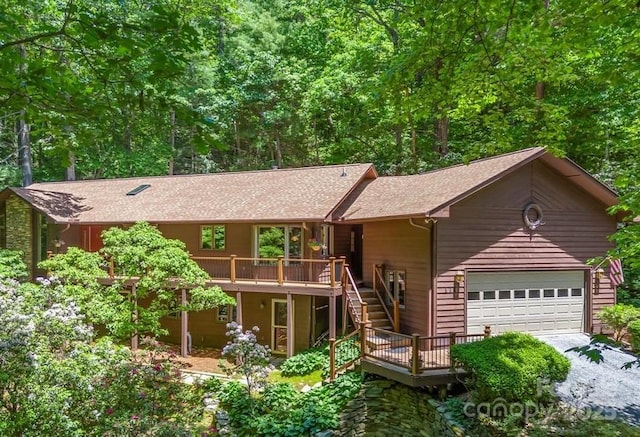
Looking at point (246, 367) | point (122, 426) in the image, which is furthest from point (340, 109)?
point (122, 426)

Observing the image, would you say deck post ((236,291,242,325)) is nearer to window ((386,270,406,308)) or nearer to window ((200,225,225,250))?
window ((200,225,225,250))

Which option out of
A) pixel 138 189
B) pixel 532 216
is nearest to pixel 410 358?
pixel 532 216

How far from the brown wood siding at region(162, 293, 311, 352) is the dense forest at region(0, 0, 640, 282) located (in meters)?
6.88

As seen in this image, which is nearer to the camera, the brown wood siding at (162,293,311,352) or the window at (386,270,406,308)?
the window at (386,270,406,308)

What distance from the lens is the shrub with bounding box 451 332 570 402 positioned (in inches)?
363

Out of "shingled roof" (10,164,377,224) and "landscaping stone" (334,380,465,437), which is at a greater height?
"shingled roof" (10,164,377,224)

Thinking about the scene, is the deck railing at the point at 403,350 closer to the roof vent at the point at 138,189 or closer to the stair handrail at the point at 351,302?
the stair handrail at the point at 351,302

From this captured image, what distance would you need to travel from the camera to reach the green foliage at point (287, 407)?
10.8m

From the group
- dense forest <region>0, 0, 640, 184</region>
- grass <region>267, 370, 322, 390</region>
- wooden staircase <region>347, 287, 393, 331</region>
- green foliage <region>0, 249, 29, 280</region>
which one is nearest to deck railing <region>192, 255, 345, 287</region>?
wooden staircase <region>347, 287, 393, 331</region>

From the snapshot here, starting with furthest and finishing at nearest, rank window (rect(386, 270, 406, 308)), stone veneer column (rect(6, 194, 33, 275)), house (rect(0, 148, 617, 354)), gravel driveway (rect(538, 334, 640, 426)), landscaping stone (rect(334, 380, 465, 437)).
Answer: stone veneer column (rect(6, 194, 33, 275))
window (rect(386, 270, 406, 308))
house (rect(0, 148, 617, 354))
landscaping stone (rect(334, 380, 465, 437))
gravel driveway (rect(538, 334, 640, 426))

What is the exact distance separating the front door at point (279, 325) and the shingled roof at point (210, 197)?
351 cm

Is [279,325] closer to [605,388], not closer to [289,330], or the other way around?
Result: [289,330]

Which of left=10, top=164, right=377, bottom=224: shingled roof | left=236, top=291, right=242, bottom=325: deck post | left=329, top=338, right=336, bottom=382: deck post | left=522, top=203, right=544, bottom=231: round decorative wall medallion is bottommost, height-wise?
left=329, top=338, right=336, bottom=382: deck post

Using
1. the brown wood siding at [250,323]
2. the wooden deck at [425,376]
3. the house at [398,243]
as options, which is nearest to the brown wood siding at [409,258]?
the house at [398,243]
